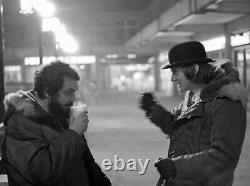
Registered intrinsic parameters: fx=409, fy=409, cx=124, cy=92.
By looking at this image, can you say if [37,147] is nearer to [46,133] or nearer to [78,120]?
[46,133]

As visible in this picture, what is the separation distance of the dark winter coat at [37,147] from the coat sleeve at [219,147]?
2.11ft

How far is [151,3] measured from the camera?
37.3 metres

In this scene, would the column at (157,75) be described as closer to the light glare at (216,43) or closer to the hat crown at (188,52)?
the light glare at (216,43)

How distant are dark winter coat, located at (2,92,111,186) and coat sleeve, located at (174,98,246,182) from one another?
644 mm

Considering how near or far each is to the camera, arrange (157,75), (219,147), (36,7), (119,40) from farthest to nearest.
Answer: (119,40)
(157,75)
(36,7)
(219,147)

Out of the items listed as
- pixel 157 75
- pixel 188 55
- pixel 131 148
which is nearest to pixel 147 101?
pixel 188 55

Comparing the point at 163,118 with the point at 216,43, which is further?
the point at 216,43

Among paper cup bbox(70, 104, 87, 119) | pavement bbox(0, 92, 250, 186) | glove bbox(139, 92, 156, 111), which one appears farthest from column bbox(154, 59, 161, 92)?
paper cup bbox(70, 104, 87, 119)

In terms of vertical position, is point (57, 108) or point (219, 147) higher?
point (57, 108)

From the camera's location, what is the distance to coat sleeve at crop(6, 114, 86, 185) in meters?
2.30

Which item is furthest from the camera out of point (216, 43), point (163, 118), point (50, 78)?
point (216, 43)

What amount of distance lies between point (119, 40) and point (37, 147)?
4231 centimetres

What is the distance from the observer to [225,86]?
7.81 ft

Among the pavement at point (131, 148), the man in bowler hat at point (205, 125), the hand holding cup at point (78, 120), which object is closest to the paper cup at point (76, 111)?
the hand holding cup at point (78, 120)
